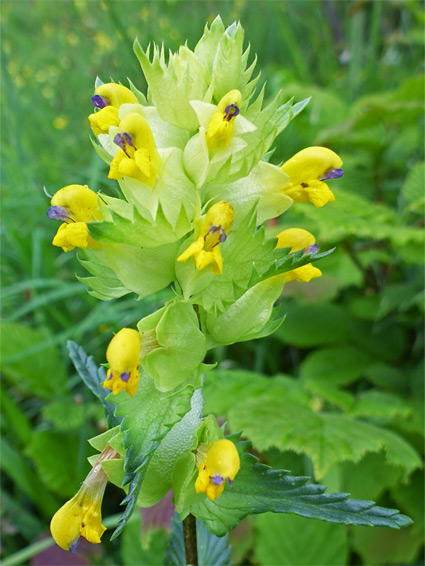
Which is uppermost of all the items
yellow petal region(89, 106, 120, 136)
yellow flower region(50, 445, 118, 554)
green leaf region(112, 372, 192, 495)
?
yellow petal region(89, 106, 120, 136)

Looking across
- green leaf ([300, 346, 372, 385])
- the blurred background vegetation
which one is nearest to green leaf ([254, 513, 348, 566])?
the blurred background vegetation

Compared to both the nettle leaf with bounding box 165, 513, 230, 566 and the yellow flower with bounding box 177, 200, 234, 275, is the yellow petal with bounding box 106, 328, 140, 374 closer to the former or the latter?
the yellow flower with bounding box 177, 200, 234, 275

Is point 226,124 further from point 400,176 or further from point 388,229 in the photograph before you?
point 400,176

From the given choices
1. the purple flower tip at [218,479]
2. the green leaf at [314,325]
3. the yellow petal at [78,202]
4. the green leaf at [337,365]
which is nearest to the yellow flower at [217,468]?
the purple flower tip at [218,479]

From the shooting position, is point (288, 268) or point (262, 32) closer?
point (288, 268)

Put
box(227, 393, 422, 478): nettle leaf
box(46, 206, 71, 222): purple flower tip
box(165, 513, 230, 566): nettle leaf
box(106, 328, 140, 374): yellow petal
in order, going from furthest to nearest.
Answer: box(227, 393, 422, 478): nettle leaf
box(165, 513, 230, 566): nettle leaf
box(46, 206, 71, 222): purple flower tip
box(106, 328, 140, 374): yellow petal

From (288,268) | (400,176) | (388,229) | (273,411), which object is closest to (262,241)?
(288,268)
